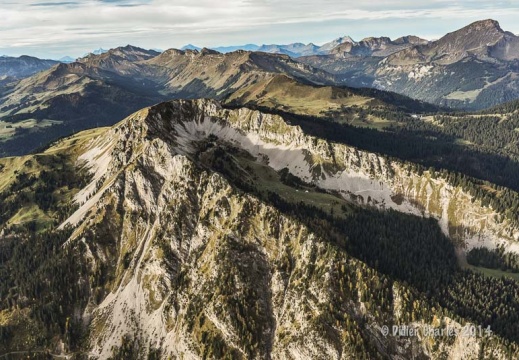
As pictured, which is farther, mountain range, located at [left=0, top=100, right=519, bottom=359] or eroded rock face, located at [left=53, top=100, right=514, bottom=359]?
mountain range, located at [left=0, top=100, right=519, bottom=359]

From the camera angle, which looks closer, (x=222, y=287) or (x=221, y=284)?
(x=222, y=287)

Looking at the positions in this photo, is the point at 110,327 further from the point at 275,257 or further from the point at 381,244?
the point at 381,244

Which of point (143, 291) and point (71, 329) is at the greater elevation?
point (143, 291)

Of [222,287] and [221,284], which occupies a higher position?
[221,284]

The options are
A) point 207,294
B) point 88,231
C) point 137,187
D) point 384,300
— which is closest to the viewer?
point 384,300

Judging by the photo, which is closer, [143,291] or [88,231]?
[143,291]

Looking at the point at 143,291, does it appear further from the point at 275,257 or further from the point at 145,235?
the point at 275,257

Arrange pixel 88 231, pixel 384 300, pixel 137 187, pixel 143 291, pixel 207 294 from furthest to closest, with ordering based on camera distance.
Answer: pixel 137 187 → pixel 88 231 → pixel 143 291 → pixel 207 294 → pixel 384 300

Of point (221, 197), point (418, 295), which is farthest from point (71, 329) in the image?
point (418, 295)

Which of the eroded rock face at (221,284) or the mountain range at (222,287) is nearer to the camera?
the eroded rock face at (221,284)

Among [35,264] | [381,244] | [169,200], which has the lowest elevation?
[35,264]
